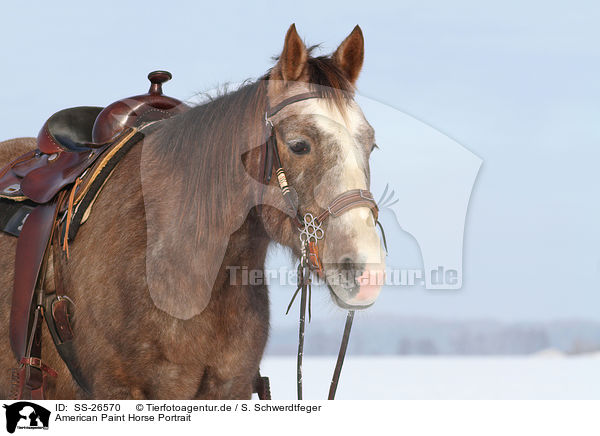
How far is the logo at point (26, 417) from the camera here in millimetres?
4262

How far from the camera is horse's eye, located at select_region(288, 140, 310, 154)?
3.83 metres

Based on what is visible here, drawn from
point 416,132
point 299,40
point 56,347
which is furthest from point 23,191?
point 416,132

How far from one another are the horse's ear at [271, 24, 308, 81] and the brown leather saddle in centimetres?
127

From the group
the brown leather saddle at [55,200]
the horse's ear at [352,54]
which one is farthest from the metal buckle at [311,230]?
the brown leather saddle at [55,200]

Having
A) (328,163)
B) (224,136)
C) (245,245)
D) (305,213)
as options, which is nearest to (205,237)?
(245,245)

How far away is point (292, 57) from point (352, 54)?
0.45 m

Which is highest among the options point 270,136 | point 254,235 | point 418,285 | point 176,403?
point 270,136

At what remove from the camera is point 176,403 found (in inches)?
162

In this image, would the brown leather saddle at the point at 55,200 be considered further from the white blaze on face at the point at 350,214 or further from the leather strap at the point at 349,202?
the leather strap at the point at 349,202

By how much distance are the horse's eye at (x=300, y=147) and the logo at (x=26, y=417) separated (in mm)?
2087

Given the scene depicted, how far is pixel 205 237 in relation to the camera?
419 centimetres

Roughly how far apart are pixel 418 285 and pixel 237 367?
1146 millimetres

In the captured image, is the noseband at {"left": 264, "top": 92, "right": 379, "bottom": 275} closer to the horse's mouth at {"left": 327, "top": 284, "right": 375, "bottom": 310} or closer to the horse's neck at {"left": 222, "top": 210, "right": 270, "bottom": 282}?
the horse's mouth at {"left": 327, "top": 284, "right": 375, "bottom": 310}

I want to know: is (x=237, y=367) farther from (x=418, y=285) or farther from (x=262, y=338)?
(x=418, y=285)
